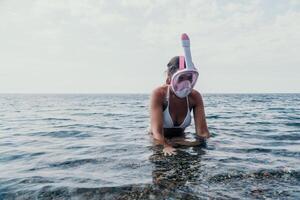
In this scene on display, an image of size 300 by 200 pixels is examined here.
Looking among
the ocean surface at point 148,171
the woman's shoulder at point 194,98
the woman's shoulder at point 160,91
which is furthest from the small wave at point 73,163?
the woman's shoulder at point 194,98

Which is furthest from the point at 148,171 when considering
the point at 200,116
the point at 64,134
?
the point at 64,134

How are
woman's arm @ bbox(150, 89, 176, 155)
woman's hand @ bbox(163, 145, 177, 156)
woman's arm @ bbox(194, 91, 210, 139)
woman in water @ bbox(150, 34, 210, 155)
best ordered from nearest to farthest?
woman's hand @ bbox(163, 145, 177, 156) → woman in water @ bbox(150, 34, 210, 155) → woman's arm @ bbox(150, 89, 176, 155) → woman's arm @ bbox(194, 91, 210, 139)

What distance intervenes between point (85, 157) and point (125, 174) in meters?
1.56

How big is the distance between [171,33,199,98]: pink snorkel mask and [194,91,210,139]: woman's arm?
0.44 metres

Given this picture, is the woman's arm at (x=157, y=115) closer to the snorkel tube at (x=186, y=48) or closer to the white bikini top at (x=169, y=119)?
the white bikini top at (x=169, y=119)

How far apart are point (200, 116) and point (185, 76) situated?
118 centimetres

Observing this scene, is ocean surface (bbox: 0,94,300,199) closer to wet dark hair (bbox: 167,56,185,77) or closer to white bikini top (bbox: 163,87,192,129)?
white bikini top (bbox: 163,87,192,129)

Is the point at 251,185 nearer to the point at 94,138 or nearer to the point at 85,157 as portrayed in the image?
the point at 85,157

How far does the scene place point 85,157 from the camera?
239 inches

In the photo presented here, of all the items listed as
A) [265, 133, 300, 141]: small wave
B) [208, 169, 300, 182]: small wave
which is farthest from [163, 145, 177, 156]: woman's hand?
[265, 133, 300, 141]: small wave

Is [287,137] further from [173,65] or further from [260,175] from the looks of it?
[260,175]

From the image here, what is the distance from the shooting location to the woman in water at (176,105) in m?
5.90

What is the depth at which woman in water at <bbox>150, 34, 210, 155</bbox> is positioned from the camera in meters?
5.90

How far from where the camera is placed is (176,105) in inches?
262
